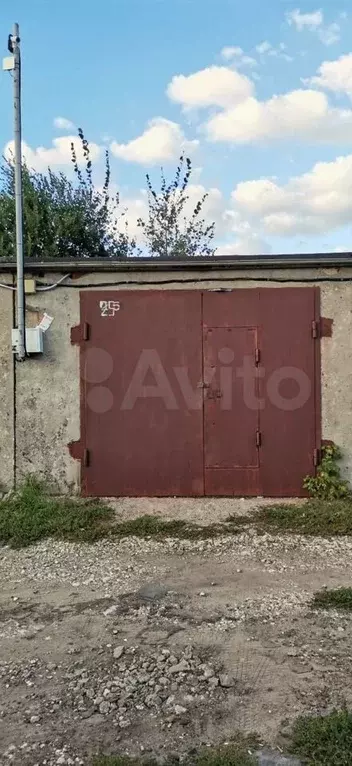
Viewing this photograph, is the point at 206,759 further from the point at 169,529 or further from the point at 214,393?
the point at 214,393

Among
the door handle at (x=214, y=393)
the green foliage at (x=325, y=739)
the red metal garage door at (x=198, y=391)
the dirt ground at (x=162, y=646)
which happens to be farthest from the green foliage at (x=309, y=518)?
the green foliage at (x=325, y=739)

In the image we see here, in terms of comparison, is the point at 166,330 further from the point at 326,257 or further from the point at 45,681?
the point at 45,681

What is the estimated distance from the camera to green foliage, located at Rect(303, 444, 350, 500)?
587 cm

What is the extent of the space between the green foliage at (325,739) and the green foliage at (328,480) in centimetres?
351

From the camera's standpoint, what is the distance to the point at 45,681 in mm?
2834

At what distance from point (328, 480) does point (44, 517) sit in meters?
2.83

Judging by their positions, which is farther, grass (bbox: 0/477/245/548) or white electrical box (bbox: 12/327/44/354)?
white electrical box (bbox: 12/327/44/354)

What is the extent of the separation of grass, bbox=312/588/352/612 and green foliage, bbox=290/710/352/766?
1.16 m

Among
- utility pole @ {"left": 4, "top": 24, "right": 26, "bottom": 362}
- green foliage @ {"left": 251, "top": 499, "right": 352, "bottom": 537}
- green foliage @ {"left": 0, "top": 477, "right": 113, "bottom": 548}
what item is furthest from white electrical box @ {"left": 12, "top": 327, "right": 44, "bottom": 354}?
green foliage @ {"left": 251, "top": 499, "right": 352, "bottom": 537}

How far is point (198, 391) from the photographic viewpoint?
20.1 feet

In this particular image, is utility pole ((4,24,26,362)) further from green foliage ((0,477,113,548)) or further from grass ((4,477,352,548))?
grass ((4,477,352,548))

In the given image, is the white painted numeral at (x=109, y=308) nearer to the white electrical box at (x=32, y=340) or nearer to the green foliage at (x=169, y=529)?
the white electrical box at (x=32, y=340)

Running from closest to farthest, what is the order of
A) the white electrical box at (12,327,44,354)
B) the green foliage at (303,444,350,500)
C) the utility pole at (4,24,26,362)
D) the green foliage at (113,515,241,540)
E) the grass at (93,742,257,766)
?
1. the grass at (93,742,257,766)
2. the green foliage at (113,515,241,540)
3. the utility pole at (4,24,26,362)
4. the green foliage at (303,444,350,500)
5. the white electrical box at (12,327,44,354)

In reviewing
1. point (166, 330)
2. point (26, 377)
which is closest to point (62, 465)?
point (26, 377)
